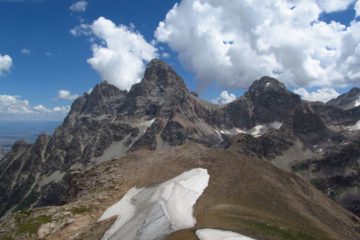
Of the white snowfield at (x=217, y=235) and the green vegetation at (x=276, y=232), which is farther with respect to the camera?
the green vegetation at (x=276, y=232)

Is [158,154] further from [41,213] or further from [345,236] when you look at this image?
[345,236]

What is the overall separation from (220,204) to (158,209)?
9.79 metres

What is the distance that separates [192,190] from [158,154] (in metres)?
28.8

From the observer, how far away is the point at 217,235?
4419cm

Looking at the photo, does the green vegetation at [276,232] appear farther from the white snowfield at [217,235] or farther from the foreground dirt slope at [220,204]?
the white snowfield at [217,235]

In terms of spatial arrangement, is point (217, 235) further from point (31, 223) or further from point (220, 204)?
point (31, 223)

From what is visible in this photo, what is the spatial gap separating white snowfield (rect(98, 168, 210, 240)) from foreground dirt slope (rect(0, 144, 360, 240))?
5.27 ft

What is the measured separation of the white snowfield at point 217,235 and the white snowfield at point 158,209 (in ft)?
13.1

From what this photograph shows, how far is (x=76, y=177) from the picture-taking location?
98500mm

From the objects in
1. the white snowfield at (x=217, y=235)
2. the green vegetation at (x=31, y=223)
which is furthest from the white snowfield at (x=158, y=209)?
the green vegetation at (x=31, y=223)

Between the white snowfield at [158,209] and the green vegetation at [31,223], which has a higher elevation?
the white snowfield at [158,209]

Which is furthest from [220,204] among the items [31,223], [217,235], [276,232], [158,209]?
[31,223]

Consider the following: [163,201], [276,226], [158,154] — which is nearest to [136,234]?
[163,201]

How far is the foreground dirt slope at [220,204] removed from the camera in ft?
181
